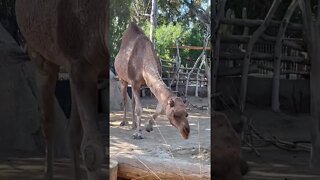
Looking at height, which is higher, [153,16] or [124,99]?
[153,16]

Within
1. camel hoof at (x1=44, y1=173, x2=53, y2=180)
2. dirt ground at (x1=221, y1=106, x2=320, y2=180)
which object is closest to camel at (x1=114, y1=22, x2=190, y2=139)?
camel hoof at (x1=44, y1=173, x2=53, y2=180)

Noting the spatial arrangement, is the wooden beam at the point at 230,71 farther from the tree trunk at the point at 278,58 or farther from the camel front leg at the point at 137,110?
the camel front leg at the point at 137,110

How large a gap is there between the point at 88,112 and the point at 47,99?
204 millimetres

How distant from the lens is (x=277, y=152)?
142cm

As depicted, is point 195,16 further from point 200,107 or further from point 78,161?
point 78,161

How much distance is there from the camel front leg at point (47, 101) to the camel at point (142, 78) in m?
0.52

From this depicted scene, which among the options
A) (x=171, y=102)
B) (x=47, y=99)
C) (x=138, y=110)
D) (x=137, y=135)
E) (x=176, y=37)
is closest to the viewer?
(x=47, y=99)

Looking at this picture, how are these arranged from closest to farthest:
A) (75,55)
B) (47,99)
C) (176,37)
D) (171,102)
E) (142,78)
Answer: (75,55) → (47,99) → (176,37) → (171,102) → (142,78)

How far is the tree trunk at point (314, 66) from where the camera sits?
54.3 inches

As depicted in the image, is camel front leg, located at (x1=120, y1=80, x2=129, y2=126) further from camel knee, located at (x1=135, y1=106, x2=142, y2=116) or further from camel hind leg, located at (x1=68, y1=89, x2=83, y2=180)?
camel hind leg, located at (x1=68, y1=89, x2=83, y2=180)

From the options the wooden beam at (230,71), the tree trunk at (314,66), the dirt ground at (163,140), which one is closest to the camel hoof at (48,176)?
the dirt ground at (163,140)

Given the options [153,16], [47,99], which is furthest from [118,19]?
[47,99]

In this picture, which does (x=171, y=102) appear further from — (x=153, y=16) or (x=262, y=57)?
(x=262, y=57)

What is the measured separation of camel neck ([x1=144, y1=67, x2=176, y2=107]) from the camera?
2227 mm
